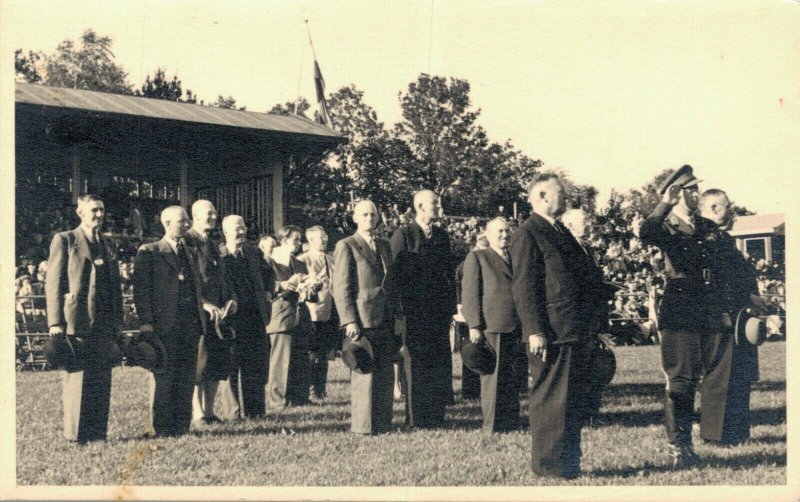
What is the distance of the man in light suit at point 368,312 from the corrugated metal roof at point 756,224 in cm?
323

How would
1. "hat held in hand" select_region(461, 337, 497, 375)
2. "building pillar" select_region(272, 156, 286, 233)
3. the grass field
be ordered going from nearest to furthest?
the grass field, "hat held in hand" select_region(461, 337, 497, 375), "building pillar" select_region(272, 156, 286, 233)

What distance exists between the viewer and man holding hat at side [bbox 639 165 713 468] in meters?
5.27

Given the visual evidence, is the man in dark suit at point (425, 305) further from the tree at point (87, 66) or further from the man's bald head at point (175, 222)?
the tree at point (87, 66)

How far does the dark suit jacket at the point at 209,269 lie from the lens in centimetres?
640

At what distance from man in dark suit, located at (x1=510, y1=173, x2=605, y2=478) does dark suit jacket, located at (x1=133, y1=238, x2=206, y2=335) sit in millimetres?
2832

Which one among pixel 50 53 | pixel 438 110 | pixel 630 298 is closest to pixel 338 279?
pixel 438 110

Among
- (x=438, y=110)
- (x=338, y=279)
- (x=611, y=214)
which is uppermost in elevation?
(x=438, y=110)

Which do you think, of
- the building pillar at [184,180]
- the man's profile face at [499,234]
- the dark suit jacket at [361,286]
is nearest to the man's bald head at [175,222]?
the dark suit jacket at [361,286]

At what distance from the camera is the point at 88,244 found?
19.1 feet

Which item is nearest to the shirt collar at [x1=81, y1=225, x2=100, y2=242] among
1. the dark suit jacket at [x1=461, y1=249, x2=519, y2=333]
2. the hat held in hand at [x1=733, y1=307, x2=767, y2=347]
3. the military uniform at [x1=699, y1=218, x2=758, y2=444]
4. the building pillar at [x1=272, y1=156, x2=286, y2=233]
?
the dark suit jacket at [x1=461, y1=249, x2=519, y2=333]

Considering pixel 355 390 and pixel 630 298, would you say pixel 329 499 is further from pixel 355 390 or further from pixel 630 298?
pixel 630 298

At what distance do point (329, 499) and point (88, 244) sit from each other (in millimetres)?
2676

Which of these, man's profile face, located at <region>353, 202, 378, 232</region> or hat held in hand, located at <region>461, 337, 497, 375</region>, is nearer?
hat held in hand, located at <region>461, 337, 497, 375</region>

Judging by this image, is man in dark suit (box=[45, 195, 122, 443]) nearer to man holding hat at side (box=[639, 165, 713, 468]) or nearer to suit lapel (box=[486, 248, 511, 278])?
suit lapel (box=[486, 248, 511, 278])
